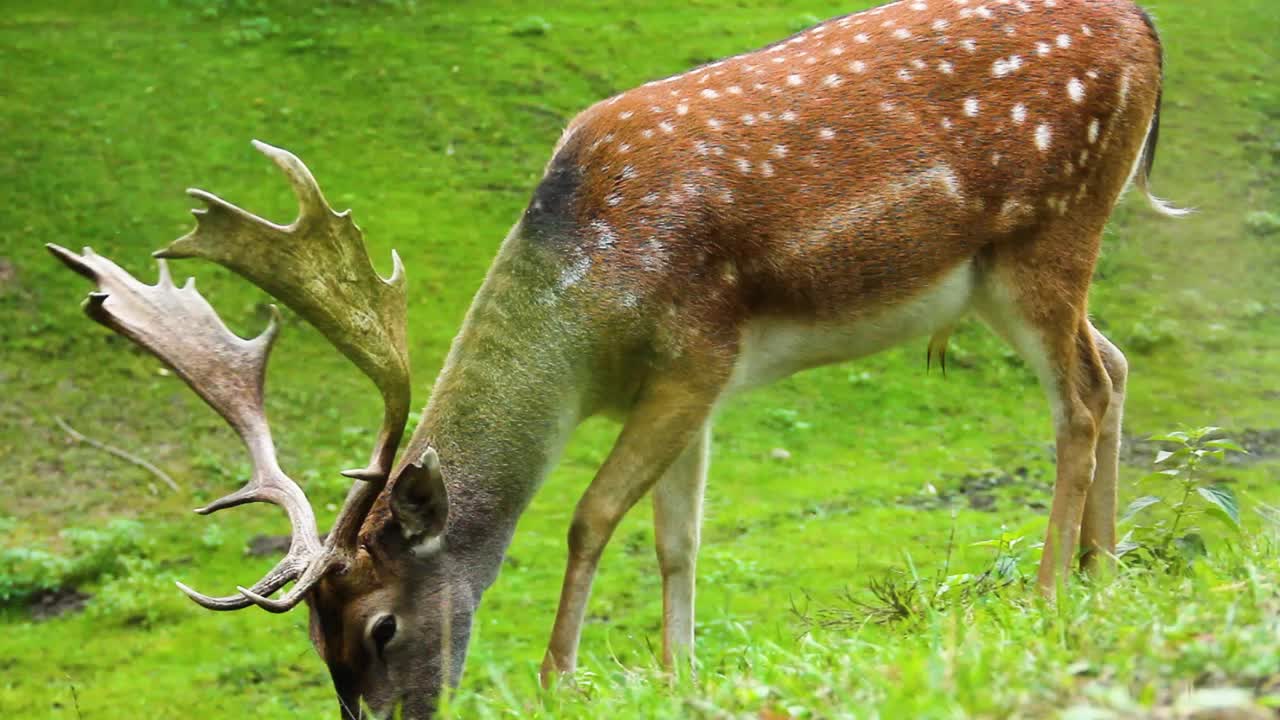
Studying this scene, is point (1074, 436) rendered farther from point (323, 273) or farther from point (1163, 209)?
point (323, 273)

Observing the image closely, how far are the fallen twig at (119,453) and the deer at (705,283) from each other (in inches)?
191

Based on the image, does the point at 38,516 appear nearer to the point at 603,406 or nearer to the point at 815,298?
the point at 603,406

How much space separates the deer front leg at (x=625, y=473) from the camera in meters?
5.10

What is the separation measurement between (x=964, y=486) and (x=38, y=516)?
229 inches

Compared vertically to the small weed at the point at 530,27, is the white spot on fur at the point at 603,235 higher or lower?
higher

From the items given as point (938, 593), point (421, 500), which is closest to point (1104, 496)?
point (938, 593)

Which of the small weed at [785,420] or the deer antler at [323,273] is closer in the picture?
the deer antler at [323,273]

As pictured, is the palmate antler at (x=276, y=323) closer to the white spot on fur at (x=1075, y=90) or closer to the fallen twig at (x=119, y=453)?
the white spot on fur at (x=1075, y=90)

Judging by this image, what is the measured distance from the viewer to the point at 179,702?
7.40 meters

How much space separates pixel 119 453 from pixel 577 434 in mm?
3049

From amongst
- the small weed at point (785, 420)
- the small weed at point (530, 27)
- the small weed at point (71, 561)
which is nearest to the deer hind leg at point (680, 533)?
the small weed at point (71, 561)

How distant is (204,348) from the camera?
520cm

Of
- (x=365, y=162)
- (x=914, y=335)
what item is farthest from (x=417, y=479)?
(x=365, y=162)

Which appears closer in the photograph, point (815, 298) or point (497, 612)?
point (815, 298)
